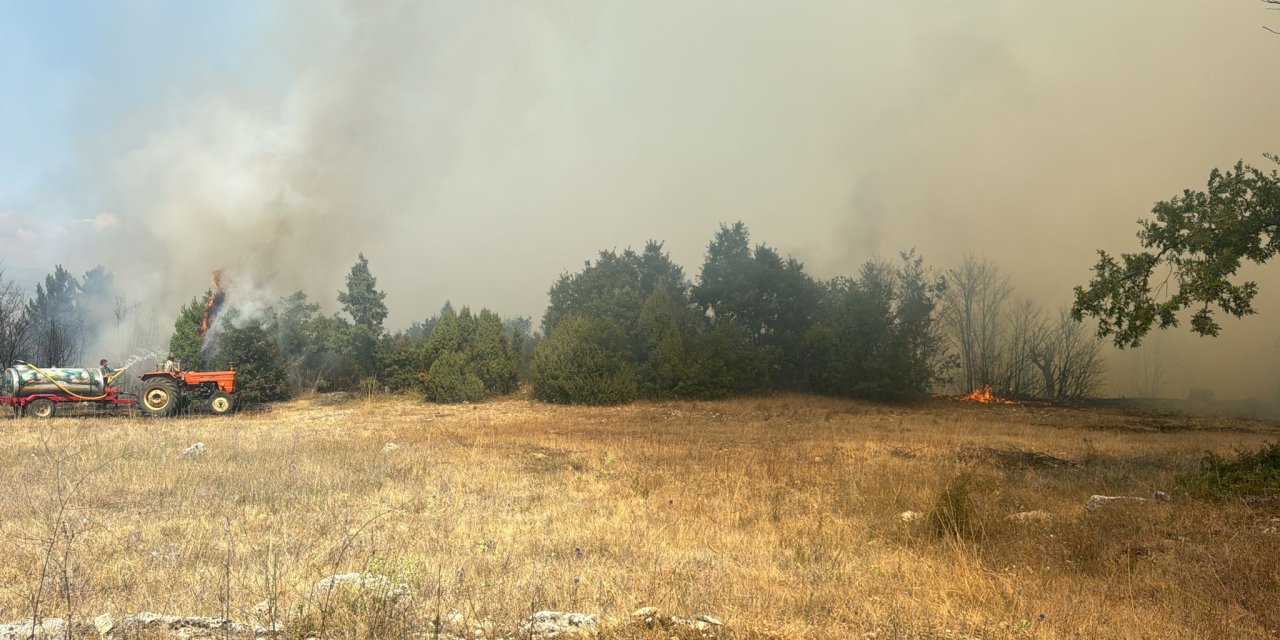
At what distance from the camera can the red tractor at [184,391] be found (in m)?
20.4

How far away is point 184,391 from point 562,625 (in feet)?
77.5

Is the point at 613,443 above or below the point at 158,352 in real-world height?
below

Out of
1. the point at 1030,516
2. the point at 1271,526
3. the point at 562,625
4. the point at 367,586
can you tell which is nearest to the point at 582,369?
the point at 1030,516

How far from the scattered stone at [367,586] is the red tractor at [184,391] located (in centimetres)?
2053

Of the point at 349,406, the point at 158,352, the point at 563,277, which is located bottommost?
the point at 349,406

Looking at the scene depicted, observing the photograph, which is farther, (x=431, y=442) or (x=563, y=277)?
(x=563, y=277)

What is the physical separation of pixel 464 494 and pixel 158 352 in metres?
32.9

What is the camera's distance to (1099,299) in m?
11.7

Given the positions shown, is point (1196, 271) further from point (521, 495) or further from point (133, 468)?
point (133, 468)

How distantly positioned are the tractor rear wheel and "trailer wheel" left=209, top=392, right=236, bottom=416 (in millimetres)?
1846

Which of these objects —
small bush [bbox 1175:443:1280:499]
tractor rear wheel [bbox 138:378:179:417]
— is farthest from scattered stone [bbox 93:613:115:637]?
tractor rear wheel [bbox 138:378:179:417]

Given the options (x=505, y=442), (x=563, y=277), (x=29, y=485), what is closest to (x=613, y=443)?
(x=505, y=442)

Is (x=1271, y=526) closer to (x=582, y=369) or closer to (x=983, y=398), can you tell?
(x=582, y=369)

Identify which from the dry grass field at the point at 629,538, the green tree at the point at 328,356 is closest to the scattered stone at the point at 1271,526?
the dry grass field at the point at 629,538
